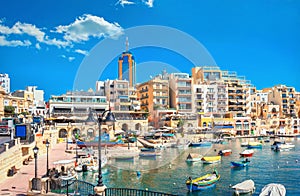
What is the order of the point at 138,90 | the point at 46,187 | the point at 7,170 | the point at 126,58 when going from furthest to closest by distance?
the point at 126,58 < the point at 138,90 < the point at 7,170 < the point at 46,187

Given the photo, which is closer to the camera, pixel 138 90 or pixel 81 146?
pixel 81 146

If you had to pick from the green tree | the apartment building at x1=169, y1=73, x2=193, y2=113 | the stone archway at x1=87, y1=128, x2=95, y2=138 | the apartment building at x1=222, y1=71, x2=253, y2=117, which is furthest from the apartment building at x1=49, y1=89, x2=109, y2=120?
the apartment building at x1=222, y1=71, x2=253, y2=117

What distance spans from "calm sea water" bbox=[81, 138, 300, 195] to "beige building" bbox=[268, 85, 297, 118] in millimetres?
48590

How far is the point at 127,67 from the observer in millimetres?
94750

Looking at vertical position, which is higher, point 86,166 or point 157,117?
point 157,117

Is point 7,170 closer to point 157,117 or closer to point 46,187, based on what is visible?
point 46,187

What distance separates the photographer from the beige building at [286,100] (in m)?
80.8

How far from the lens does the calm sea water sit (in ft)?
71.5

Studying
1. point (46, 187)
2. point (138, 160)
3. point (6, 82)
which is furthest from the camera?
point (6, 82)

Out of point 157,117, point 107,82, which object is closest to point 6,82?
point 107,82

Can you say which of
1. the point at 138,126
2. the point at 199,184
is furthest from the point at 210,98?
the point at 199,184

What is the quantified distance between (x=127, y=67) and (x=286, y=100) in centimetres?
4536

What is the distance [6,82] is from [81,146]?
265ft

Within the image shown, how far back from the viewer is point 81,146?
4119 cm
